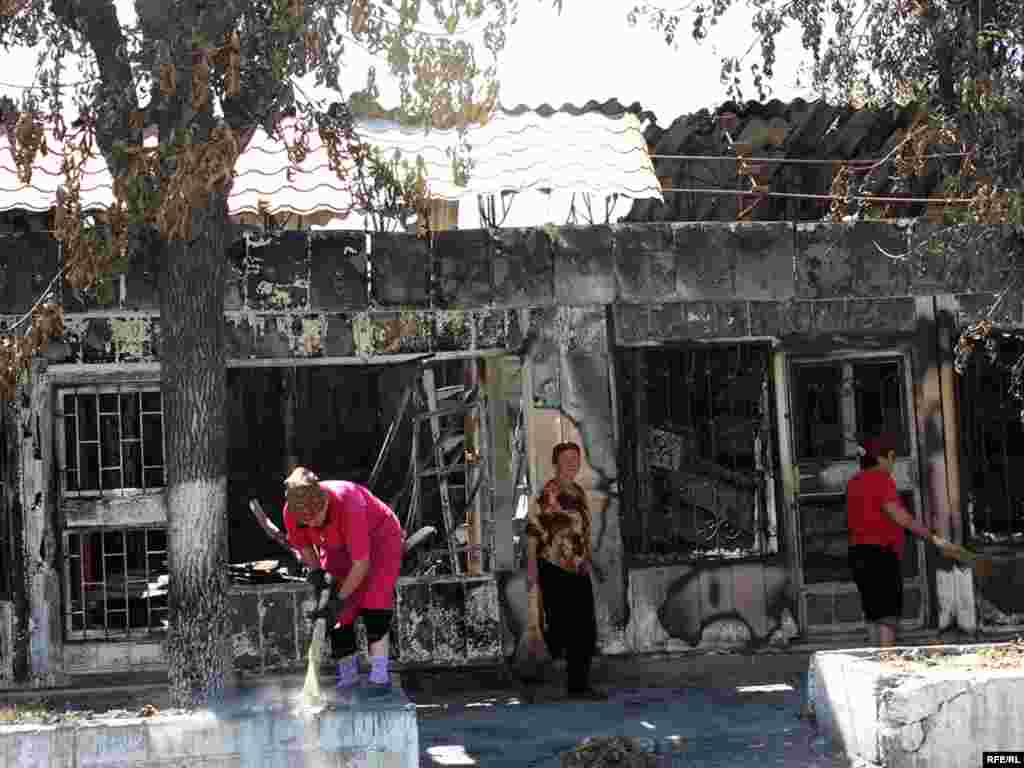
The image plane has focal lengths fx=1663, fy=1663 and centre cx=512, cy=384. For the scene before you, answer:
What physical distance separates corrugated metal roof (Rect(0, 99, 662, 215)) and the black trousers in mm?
2510

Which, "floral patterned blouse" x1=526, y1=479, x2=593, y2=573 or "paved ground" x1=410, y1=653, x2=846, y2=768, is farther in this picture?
"floral patterned blouse" x1=526, y1=479, x2=593, y2=573

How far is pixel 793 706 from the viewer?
10.4 metres

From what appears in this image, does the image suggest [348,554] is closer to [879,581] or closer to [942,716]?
[942,716]

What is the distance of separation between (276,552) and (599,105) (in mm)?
4012

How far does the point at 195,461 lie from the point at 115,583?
3773 millimetres

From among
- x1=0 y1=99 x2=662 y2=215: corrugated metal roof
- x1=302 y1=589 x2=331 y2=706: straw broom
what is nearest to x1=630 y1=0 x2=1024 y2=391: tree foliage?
x1=0 y1=99 x2=662 y2=215: corrugated metal roof

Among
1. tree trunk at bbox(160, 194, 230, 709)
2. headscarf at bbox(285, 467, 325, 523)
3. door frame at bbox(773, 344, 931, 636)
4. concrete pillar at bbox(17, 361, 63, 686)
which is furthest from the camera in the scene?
door frame at bbox(773, 344, 931, 636)

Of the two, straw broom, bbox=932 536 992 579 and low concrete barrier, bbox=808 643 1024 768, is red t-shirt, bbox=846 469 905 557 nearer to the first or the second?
straw broom, bbox=932 536 992 579

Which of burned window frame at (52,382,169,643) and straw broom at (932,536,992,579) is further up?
burned window frame at (52,382,169,643)

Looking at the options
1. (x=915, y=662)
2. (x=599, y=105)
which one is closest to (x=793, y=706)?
(x=915, y=662)

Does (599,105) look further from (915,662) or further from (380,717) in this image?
(380,717)

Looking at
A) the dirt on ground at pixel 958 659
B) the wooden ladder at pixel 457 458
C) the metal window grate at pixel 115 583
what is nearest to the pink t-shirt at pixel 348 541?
the dirt on ground at pixel 958 659

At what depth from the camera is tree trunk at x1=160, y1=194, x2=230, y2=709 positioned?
8.05 m

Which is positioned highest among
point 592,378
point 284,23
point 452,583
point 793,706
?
point 284,23
